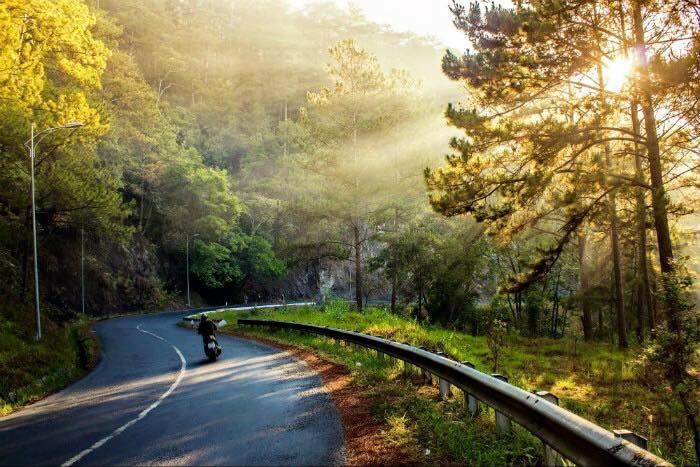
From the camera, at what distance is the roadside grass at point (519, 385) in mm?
6086

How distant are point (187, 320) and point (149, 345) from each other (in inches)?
508

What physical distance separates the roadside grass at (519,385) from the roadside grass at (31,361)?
724 cm

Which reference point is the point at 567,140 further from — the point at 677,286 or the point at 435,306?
the point at 435,306

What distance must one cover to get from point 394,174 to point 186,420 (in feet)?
88.0

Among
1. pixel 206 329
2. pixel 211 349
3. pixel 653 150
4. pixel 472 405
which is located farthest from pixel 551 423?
pixel 206 329

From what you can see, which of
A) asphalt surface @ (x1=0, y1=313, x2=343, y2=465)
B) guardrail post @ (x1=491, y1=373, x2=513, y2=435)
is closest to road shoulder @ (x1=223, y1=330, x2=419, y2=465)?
asphalt surface @ (x1=0, y1=313, x2=343, y2=465)

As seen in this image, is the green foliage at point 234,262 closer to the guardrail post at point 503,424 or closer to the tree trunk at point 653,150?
the tree trunk at point 653,150

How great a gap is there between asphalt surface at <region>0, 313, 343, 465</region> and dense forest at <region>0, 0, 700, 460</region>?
16.5ft

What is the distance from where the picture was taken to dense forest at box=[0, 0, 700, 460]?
13.6 meters

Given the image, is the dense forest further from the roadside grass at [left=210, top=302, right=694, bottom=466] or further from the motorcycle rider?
the motorcycle rider

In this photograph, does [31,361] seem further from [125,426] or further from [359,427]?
[359,427]

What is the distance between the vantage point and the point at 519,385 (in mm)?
11938

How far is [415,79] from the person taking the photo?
3422 centimetres

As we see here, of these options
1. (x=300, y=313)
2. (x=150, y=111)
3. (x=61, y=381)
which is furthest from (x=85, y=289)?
(x=61, y=381)
